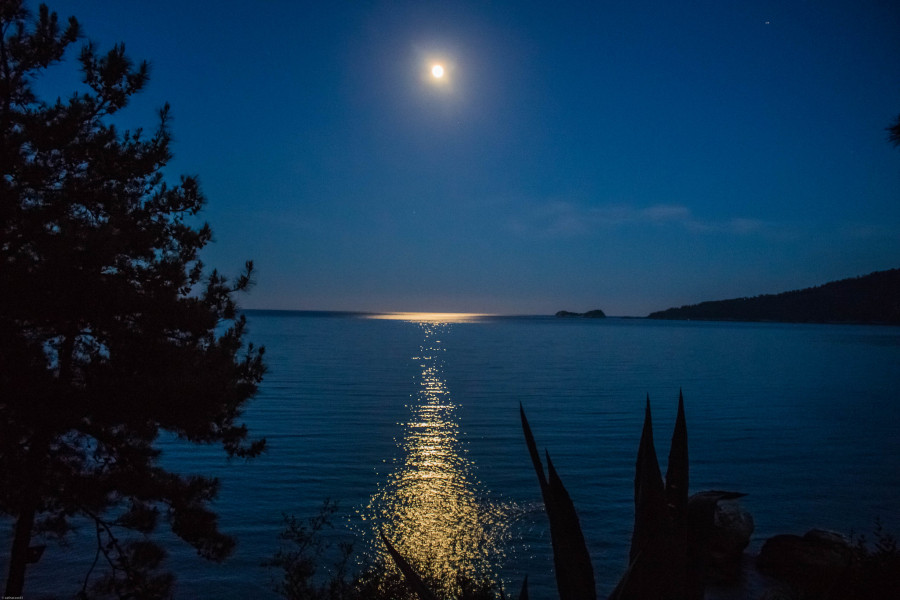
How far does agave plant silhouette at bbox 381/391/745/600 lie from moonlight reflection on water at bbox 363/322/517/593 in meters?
6.11

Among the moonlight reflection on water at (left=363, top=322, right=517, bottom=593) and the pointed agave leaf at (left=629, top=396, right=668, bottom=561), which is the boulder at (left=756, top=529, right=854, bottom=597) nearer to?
the moonlight reflection on water at (left=363, top=322, right=517, bottom=593)

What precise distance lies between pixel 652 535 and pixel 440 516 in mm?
11657

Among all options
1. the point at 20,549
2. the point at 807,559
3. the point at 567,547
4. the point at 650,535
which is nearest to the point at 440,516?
the point at 807,559

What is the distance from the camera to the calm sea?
37.2 feet

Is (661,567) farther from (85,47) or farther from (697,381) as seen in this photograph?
(697,381)

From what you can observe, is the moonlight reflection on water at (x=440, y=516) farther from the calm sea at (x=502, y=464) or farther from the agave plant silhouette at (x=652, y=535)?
the agave plant silhouette at (x=652, y=535)

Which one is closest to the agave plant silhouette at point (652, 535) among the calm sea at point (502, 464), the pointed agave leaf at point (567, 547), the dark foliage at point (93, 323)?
the pointed agave leaf at point (567, 547)

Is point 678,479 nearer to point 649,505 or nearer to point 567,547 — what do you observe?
point 649,505

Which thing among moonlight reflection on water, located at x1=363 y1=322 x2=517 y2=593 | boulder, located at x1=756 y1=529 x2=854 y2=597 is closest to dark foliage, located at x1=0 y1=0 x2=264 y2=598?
moonlight reflection on water, located at x1=363 y1=322 x2=517 y2=593

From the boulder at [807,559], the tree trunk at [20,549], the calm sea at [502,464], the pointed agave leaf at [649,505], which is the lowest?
the calm sea at [502,464]

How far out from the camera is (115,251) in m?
6.03

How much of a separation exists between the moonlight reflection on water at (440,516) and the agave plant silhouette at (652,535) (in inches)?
240

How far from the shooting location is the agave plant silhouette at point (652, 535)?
2.49 metres

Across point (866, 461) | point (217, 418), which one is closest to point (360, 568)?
point (217, 418)
